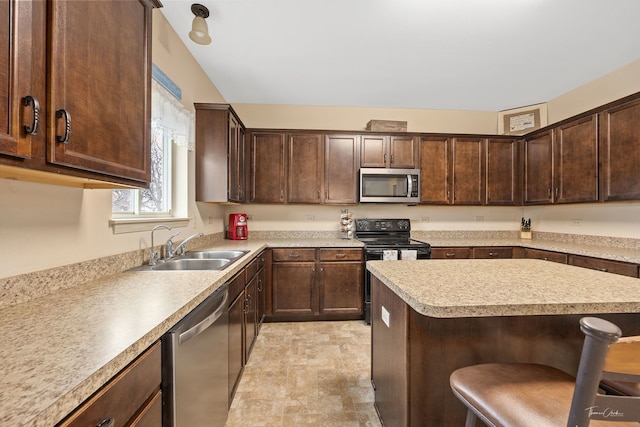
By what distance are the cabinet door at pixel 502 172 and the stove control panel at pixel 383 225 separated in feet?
3.55

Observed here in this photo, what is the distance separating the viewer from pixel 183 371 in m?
1.02

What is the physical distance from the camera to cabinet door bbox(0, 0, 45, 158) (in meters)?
0.69

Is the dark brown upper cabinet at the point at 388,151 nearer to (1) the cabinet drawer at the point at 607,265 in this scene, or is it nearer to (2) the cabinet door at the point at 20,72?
(1) the cabinet drawer at the point at 607,265

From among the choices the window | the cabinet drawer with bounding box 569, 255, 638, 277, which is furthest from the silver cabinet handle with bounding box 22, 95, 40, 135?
the cabinet drawer with bounding box 569, 255, 638, 277

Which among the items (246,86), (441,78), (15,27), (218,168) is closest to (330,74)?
(246,86)

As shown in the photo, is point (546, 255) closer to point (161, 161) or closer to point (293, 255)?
point (293, 255)

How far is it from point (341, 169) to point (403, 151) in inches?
32.6

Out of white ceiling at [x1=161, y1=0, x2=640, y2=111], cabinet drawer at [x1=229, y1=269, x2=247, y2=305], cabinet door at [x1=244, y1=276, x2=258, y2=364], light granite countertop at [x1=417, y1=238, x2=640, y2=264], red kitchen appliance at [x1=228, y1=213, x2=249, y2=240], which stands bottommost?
cabinet door at [x1=244, y1=276, x2=258, y2=364]

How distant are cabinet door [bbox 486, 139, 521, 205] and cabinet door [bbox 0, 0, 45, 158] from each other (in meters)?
4.09

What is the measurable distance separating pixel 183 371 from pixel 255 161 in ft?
8.93

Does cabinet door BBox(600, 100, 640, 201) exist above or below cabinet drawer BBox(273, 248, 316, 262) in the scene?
above

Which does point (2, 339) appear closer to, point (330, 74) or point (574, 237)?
point (330, 74)

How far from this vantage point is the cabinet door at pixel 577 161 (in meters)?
2.71

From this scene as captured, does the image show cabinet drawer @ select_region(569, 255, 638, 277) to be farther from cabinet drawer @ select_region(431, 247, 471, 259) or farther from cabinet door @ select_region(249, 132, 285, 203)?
cabinet door @ select_region(249, 132, 285, 203)
